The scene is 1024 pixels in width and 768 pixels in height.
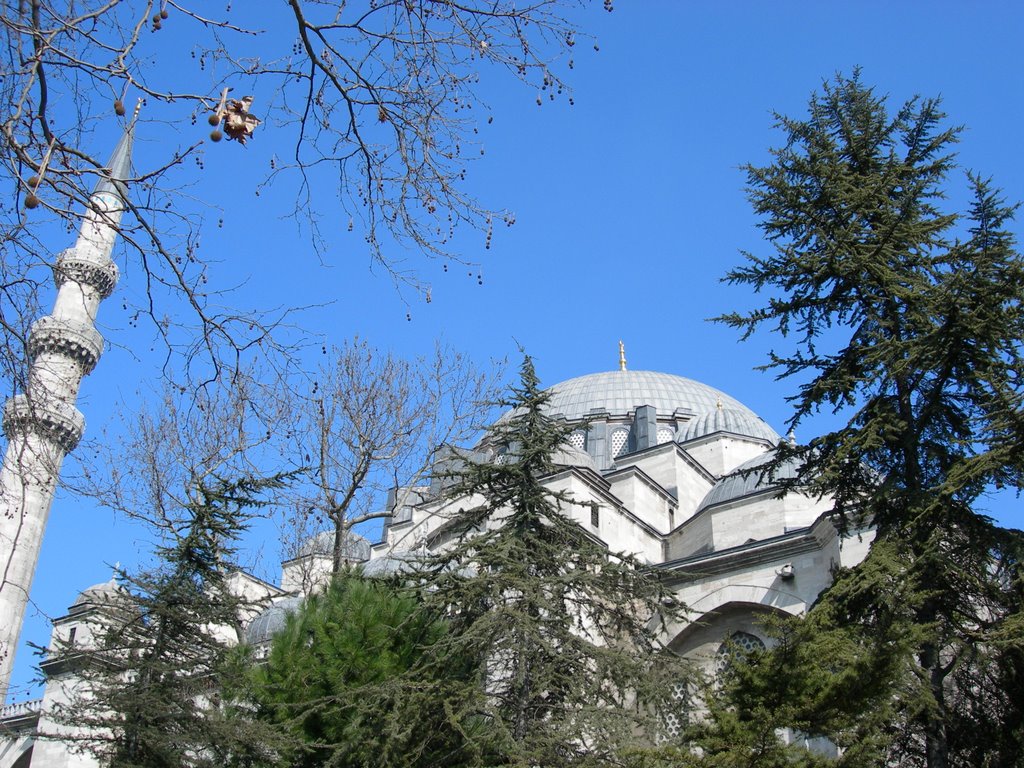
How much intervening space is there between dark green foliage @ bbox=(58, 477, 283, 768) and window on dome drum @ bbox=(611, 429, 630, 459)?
17706mm

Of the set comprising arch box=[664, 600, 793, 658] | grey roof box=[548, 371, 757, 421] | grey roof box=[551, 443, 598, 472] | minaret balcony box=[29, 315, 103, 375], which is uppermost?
grey roof box=[548, 371, 757, 421]

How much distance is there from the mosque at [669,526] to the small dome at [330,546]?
8 centimetres

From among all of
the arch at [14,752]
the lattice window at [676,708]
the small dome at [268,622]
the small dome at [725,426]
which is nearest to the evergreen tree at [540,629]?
the lattice window at [676,708]

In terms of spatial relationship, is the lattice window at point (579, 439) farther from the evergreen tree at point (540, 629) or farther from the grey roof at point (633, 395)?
the evergreen tree at point (540, 629)

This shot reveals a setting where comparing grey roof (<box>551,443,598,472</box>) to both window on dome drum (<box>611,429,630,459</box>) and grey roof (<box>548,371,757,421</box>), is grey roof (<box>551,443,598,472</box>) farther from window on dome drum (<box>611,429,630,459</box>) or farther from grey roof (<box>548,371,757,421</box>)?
grey roof (<box>548,371,757,421</box>)

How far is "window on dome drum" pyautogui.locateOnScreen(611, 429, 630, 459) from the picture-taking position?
96.4 ft

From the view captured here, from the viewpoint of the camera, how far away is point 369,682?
34.5 feet

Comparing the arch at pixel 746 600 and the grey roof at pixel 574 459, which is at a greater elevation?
the grey roof at pixel 574 459

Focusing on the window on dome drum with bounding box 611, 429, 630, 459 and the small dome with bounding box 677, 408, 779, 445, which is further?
the window on dome drum with bounding box 611, 429, 630, 459

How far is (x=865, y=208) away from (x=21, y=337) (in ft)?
26.9

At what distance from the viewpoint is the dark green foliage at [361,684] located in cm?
941

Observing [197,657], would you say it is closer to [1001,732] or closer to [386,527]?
[1001,732]

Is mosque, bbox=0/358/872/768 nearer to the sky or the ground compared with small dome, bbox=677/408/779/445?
nearer to the ground

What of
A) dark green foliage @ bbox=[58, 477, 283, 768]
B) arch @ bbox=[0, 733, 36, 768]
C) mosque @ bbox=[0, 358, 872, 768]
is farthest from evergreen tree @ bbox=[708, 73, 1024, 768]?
arch @ bbox=[0, 733, 36, 768]
